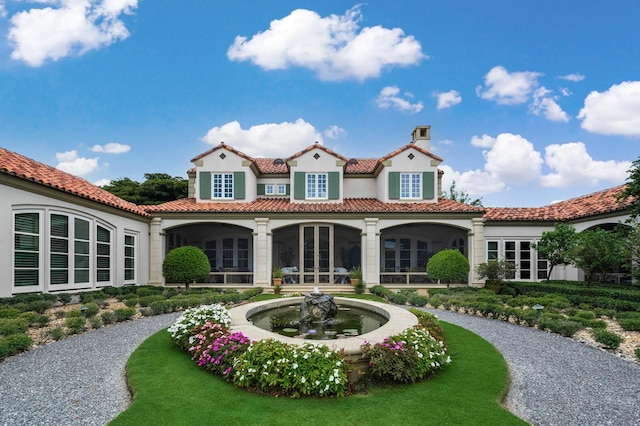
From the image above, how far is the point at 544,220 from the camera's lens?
67.7 ft

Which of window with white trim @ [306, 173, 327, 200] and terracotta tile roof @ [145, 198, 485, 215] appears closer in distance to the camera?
terracotta tile roof @ [145, 198, 485, 215]

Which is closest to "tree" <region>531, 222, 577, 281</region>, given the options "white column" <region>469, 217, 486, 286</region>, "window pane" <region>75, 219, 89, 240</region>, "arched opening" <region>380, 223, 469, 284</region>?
"white column" <region>469, 217, 486, 286</region>

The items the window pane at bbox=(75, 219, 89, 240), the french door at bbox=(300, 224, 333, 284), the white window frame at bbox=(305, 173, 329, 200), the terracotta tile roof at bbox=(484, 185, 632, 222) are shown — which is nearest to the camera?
the window pane at bbox=(75, 219, 89, 240)

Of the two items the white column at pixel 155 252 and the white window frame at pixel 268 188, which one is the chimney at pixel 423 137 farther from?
the white column at pixel 155 252

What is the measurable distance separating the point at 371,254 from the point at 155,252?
1157cm

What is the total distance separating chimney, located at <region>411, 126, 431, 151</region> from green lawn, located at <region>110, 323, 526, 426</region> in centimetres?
1953

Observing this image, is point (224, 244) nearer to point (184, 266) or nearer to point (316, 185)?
point (184, 266)

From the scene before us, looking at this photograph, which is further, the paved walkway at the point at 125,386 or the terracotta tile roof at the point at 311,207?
the terracotta tile roof at the point at 311,207

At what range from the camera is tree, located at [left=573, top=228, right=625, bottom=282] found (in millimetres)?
14180

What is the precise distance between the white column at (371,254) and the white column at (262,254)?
203 inches

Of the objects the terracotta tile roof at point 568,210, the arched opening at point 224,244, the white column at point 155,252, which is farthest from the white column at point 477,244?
the white column at point 155,252

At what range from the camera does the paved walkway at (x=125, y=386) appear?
212 inches

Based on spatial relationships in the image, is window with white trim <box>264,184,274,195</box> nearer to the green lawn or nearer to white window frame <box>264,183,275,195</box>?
white window frame <box>264,183,275,195</box>

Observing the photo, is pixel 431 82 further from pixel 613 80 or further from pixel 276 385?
pixel 276 385
